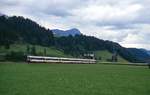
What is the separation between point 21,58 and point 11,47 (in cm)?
8659

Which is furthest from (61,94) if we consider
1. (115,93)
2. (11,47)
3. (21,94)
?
(11,47)

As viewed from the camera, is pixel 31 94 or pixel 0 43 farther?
pixel 0 43

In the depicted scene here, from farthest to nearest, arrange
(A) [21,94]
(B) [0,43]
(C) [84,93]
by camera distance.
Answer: (B) [0,43] < (C) [84,93] < (A) [21,94]

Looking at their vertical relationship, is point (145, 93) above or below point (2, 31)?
below

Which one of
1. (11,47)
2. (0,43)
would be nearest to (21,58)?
(0,43)

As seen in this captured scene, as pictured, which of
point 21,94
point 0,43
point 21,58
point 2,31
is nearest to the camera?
point 21,94

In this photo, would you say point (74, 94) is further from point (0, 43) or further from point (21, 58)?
point (0, 43)

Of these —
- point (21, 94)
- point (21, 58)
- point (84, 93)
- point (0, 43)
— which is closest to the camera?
point (21, 94)

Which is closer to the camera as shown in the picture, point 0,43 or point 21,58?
point 21,58

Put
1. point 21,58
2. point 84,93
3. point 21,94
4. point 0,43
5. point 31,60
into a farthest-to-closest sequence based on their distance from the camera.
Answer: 1. point 0,43
2. point 21,58
3. point 31,60
4. point 84,93
5. point 21,94

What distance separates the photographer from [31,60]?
74.8 m

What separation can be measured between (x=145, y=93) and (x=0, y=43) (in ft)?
554

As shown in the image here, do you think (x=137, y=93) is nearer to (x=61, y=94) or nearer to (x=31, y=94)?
(x=61, y=94)

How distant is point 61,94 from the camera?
563 inches
